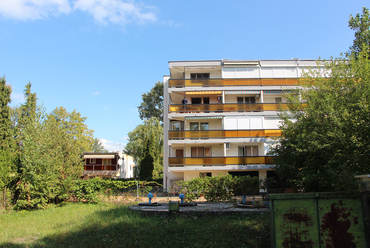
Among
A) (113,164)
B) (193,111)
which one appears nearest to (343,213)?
(193,111)

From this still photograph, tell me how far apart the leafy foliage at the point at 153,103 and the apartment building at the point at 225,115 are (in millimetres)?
19564

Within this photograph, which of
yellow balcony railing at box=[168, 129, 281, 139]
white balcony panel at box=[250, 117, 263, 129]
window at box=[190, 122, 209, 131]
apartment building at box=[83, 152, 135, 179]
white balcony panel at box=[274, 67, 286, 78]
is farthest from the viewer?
apartment building at box=[83, 152, 135, 179]

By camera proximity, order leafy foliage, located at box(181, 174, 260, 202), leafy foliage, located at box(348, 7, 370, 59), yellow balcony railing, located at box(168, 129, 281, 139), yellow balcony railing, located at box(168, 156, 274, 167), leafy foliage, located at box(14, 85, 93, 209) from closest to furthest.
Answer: leafy foliage, located at box(14, 85, 93, 209) → leafy foliage, located at box(181, 174, 260, 202) → leafy foliage, located at box(348, 7, 370, 59) → yellow balcony railing, located at box(168, 156, 274, 167) → yellow balcony railing, located at box(168, 129, 281, 139)

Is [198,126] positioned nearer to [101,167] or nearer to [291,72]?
[291,72]

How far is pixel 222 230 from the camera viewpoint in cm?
922

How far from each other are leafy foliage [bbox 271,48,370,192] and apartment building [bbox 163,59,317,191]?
10363 mm

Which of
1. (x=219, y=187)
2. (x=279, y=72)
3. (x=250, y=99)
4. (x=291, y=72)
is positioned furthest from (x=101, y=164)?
(x=291, y=72)

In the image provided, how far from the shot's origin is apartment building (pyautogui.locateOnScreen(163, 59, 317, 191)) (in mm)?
26969

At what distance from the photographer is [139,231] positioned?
935cm

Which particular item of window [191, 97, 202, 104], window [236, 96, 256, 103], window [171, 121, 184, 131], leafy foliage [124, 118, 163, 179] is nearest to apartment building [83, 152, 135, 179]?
leafy foliage [124, 118, 163, 179]

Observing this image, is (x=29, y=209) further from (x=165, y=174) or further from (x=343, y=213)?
(x=165, y=174)

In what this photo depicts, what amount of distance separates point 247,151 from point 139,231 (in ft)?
67.2

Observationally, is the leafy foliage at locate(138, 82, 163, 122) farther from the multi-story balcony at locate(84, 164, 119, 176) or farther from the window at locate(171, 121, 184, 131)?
the window at locate(171, 121, 184, 131)

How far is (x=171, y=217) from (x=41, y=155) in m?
9.09
